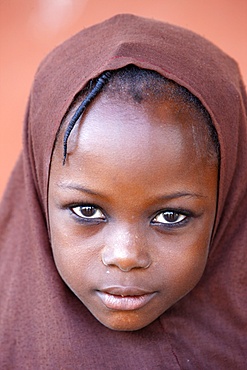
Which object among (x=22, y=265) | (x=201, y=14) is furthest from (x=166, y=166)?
(x=201, y=14)

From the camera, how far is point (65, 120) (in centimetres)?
132

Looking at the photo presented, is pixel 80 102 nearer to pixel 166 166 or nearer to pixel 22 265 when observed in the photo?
pixel 166 166

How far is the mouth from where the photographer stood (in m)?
1.31

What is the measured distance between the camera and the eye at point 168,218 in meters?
1.31

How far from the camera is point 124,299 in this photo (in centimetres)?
131

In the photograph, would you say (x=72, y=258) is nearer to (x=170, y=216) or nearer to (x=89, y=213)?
(x=89, y=213)

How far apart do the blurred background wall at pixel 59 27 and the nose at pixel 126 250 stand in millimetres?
999

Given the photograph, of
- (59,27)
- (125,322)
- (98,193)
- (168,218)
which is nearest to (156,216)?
(168,218)

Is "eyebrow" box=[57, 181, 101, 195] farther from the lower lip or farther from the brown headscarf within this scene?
the lower lip

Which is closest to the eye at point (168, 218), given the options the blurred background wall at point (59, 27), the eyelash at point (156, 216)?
the eyelash at point (156, 216)

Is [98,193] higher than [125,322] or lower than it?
higher

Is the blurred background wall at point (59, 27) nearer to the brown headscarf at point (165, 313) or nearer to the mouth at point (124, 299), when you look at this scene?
the brown headscarf at point (165, 313)

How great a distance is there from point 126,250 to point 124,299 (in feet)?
0.43

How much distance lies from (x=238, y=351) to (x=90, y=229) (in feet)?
1.66
